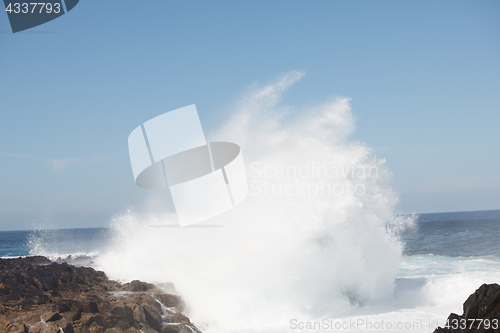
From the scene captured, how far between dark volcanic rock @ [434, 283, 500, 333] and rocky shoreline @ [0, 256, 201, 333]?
18.5ft

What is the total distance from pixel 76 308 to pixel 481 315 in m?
7.54

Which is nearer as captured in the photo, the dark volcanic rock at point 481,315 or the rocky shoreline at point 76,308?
the dark volcanic rock at point 481,315

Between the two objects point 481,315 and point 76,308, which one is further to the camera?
point 76,308

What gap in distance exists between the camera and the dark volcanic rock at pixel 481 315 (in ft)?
15.3

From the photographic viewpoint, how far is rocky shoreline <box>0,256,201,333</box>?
6258 mm

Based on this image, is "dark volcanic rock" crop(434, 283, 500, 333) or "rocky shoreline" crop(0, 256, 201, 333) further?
"rocky shoreline" crop(0, 256, 201, 333)

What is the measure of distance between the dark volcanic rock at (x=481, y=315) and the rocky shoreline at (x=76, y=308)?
18.5ft

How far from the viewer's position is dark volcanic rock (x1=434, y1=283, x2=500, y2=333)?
4.65m

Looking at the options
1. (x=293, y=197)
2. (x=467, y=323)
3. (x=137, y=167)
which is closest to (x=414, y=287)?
(x=293, y=197)

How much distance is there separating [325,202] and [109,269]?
36.7 feet

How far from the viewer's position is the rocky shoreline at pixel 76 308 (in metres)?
6.26

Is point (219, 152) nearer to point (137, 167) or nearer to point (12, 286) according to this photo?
point (137, 167)

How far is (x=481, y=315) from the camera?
16.1 feet

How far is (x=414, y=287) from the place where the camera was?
1243 cm
